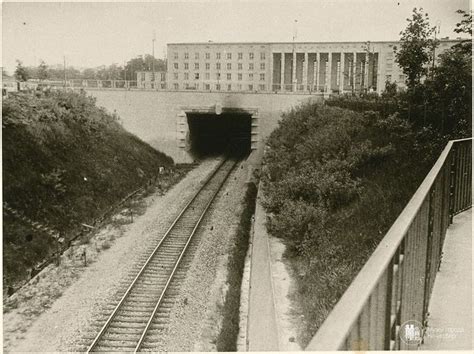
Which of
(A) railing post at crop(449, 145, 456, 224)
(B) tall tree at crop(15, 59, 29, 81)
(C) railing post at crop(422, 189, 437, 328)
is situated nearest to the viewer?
(C) railing post at crop(422, 189, 437, 328)

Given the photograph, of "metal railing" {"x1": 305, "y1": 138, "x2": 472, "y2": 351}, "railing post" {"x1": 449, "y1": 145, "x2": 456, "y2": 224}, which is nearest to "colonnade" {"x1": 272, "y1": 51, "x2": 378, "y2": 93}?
"railing post" {"x1": 449, "y1": 145, "x2": 456, "y2": 224}

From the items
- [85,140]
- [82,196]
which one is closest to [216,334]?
[82,196]

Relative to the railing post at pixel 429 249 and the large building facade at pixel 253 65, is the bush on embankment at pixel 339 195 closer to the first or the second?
the railing post at pixel 429 249

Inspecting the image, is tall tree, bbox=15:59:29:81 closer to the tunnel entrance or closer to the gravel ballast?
the tunnel entrance

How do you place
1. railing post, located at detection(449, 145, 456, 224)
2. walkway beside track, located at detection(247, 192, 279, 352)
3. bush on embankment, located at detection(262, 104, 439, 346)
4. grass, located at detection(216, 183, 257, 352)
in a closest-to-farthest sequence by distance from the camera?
railing post, located at detection(449, 145, 456, 224) → walkway beside track, located at detection(247, 192, 279, 352) → bush on embankment, located at detection(262, 104, 439, 346) → grass, located at detection(216, 183, 257, 352)

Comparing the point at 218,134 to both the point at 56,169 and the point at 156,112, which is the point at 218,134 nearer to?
the point at 156,112
